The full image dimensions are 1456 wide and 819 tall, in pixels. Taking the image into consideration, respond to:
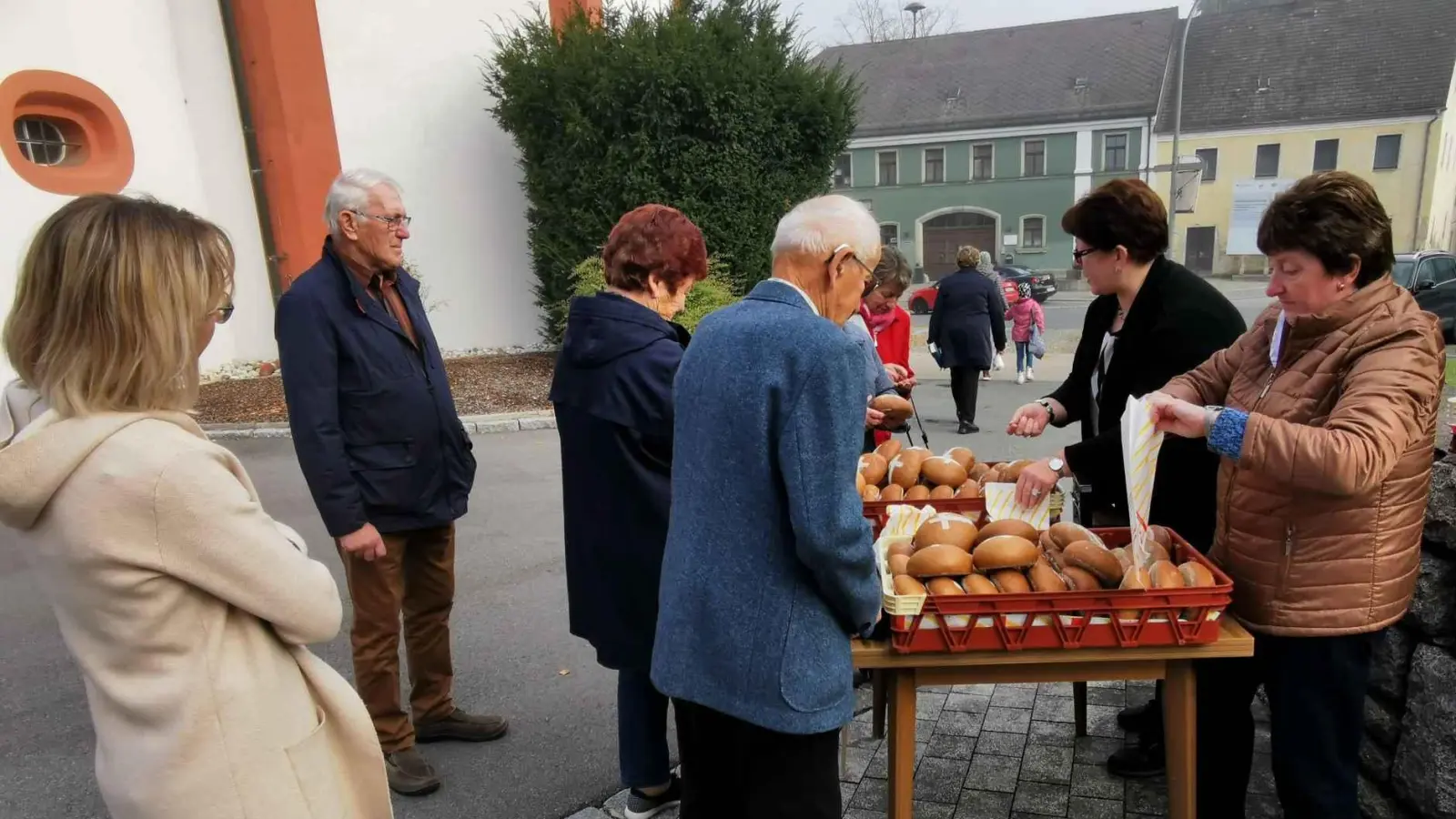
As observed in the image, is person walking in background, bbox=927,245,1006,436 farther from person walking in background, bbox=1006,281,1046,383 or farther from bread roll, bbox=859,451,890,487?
bread roll, bbox=859,451,890,487

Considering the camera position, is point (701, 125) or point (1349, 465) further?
point (701, 125)

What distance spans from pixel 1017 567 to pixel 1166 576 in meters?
0.31

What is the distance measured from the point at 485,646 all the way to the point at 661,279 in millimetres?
2467

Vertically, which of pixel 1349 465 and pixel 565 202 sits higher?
pixel 565 202

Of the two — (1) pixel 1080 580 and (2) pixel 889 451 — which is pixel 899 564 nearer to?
(1) pixel 1080 580

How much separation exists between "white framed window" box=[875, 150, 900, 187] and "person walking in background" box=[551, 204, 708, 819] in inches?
1511

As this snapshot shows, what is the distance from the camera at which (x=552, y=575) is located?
202 inches

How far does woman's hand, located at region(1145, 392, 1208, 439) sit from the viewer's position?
1.91 m

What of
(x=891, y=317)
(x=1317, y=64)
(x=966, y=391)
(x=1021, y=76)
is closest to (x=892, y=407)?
(x=891, y=317)

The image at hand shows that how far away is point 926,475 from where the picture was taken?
115 inches

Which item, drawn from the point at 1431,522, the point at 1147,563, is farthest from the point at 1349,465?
the point at 1431,522

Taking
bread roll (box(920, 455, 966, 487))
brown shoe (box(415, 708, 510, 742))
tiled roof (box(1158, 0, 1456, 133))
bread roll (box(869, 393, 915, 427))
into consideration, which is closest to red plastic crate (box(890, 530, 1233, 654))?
bread roll (box(920, 455, 966, 487))

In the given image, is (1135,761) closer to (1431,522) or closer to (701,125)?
(1431,522)

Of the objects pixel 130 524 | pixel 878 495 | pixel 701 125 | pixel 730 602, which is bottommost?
pixel 878 495
